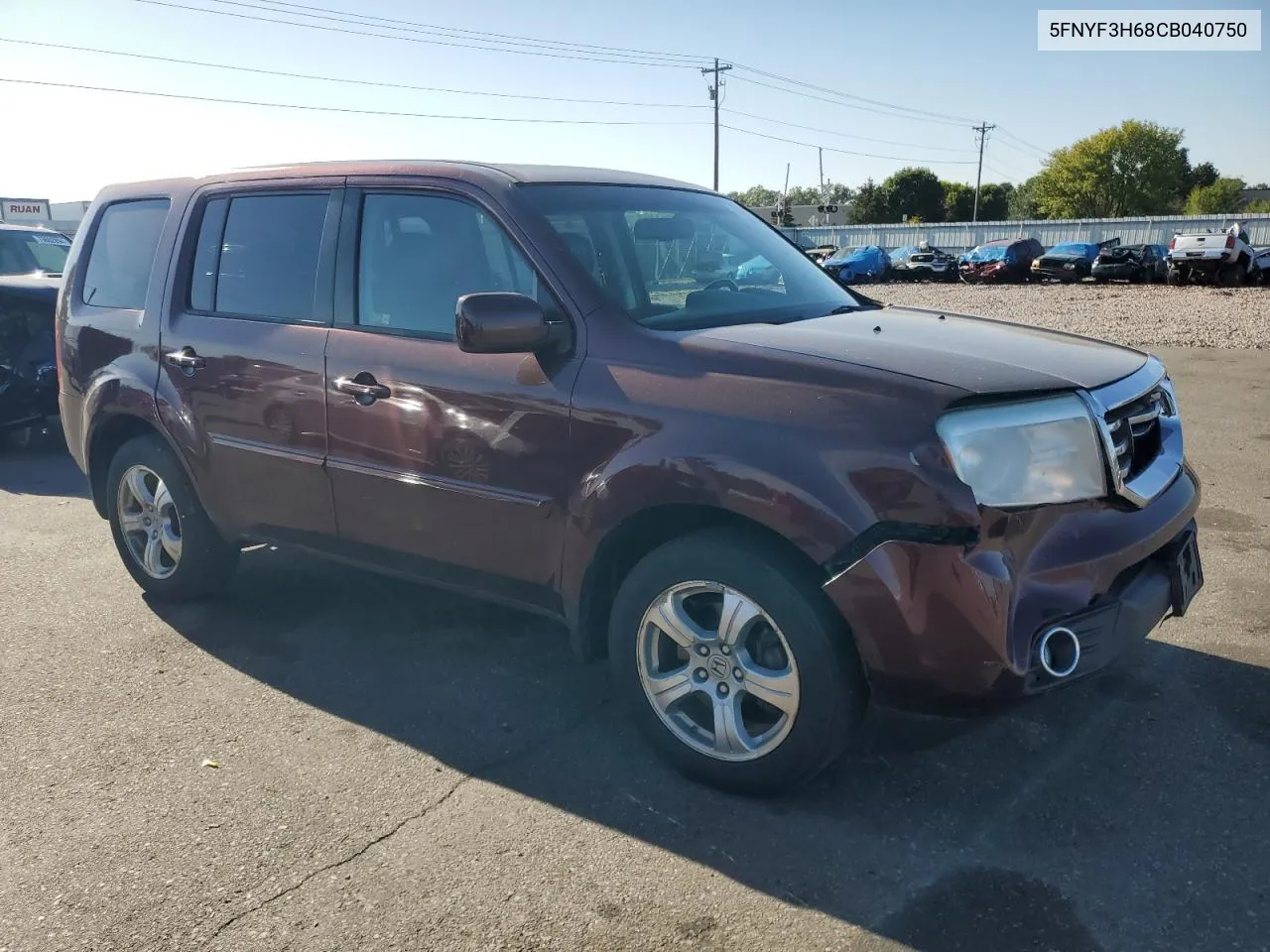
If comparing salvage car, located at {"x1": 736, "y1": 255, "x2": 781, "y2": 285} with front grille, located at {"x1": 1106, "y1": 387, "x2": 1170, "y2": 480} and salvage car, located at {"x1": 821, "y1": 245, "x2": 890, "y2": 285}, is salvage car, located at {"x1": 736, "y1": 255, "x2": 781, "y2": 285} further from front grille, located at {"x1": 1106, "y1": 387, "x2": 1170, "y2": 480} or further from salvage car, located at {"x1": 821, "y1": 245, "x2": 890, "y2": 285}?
salvage car, located at {"x1": 821, "y1": 245, "x2": 890, "y2": 285}

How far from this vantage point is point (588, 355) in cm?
320

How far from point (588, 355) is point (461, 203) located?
0.83 metres

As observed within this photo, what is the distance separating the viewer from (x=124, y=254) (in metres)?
4.78

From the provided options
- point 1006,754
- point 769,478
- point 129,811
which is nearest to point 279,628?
point 129,811

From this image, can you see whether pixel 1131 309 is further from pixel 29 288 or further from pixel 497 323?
pixel 497 323

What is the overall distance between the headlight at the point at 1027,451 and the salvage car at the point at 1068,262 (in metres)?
33.2

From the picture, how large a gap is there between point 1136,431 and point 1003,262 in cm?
3445

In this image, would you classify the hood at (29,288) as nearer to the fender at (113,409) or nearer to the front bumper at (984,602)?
the fender at (113,409)

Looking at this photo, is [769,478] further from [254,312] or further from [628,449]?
[254,312]

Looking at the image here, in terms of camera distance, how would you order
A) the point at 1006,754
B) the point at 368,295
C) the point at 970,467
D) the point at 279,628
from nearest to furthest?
the point at 970,467, the point at 1006,754, the point at 368,295, the point at 279,628

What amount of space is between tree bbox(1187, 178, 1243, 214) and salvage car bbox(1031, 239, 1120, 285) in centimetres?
6411

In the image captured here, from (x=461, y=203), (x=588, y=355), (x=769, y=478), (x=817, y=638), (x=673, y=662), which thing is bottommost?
(x=673, y=662)

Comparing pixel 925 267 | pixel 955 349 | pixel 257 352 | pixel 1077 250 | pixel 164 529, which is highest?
pixel 955 349

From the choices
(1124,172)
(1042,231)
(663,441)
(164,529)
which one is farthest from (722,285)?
(1124,172)
